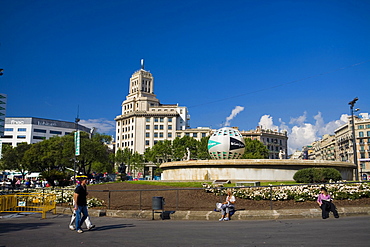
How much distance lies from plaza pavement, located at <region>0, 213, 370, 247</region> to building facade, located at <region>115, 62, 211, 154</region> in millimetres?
95903

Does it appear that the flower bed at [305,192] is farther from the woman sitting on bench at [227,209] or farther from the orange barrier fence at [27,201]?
the orange barrier fence at [27,201]

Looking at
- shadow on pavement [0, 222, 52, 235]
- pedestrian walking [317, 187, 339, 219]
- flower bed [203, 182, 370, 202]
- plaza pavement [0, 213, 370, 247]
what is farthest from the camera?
A: flower bed [203, 182, 370, 202]

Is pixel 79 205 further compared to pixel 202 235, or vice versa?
pixel 79 205

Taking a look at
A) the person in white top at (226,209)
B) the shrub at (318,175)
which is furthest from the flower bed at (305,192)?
the shrub at (318,175)

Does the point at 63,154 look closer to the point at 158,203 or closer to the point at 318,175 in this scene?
the point at 318,175

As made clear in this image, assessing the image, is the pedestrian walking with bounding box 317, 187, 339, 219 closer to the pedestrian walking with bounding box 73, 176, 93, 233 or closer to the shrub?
the shrub

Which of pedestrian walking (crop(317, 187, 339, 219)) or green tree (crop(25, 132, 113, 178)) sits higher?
green tree (crop(25, 132, 113, 178))

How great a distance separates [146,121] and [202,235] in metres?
105

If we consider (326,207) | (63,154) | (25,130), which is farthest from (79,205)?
(25,130)

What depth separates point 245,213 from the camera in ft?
44.6

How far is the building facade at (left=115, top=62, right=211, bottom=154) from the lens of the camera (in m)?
112

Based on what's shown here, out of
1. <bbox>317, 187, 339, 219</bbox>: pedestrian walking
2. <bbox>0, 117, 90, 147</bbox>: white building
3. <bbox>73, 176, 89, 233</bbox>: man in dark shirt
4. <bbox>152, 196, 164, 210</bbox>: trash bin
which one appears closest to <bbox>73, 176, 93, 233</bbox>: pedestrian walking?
<bbox>73, 176, 89, 233</bbox>: man in dark shirt

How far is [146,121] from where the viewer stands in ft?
371

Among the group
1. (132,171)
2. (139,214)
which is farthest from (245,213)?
(132,171)
